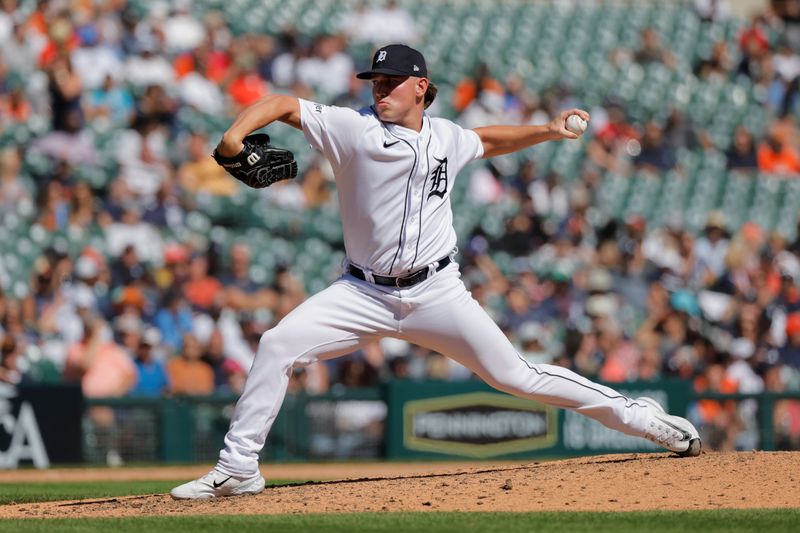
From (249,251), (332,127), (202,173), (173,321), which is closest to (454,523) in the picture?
(332,127)

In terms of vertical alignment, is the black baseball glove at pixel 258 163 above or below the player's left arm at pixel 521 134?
below

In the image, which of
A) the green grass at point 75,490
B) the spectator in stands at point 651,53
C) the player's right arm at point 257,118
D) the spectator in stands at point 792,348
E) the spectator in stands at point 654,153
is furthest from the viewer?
the spectator in stands at point 651,53

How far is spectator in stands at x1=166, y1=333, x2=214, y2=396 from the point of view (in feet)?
40.3

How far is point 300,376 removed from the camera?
13008 millimetres

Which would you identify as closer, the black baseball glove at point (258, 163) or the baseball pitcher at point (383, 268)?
the black baseball glove at point (258, 163)

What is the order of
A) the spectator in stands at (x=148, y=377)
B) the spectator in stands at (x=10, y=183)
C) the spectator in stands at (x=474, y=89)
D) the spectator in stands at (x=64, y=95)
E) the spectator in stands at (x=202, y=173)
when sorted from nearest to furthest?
the spectator in stands at (x=148, y=377) < the spectator in stands at (x=10, y=183) < the spectator in stands at (x=64, y=95) < the spectator in stands at (x=202, y=173) < the spectator in stands at (x=474, y=89)

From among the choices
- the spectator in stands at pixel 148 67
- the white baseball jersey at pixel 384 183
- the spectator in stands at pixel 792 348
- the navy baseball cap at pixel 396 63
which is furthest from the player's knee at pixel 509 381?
the spectator in stands at pixel 148 67

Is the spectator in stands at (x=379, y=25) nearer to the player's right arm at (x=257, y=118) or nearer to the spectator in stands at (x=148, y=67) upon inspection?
the spectator in stands at (x=148, y=67)

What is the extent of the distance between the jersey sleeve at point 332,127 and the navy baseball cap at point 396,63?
0.72 ft

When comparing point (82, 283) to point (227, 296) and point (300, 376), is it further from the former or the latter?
point (300, 376)

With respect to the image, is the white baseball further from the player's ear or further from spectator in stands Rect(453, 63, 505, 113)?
spectator in stands Rect(453, 63, 505, 113)

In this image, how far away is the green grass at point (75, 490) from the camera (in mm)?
8281

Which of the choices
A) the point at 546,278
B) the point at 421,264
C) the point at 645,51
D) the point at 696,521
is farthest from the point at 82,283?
the point at 645,51

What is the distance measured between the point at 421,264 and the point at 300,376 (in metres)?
6.46
